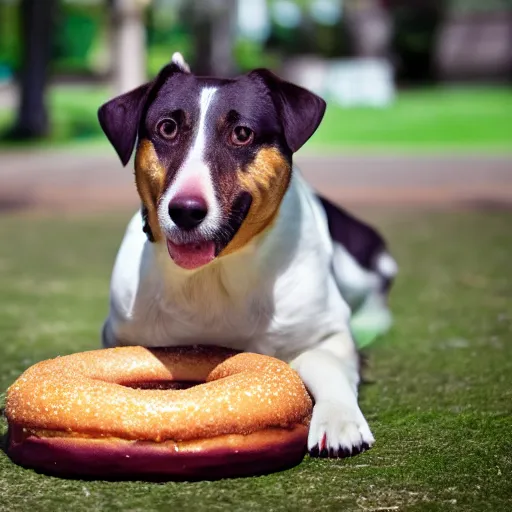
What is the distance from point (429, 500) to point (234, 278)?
121 cm

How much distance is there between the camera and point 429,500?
9.29 ft

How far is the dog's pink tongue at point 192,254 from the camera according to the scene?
11.1 feet

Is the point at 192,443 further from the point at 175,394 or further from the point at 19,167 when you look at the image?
the point at 19,167

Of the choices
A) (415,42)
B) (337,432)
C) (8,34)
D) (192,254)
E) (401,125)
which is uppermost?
(192,254)

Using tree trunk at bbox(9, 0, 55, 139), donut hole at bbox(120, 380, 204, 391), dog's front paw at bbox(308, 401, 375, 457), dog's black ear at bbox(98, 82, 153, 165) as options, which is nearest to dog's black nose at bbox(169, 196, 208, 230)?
dog's black ear at bbox(98, 82, 153, 165)

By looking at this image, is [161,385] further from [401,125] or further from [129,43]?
[129,43]

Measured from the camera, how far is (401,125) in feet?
65.4

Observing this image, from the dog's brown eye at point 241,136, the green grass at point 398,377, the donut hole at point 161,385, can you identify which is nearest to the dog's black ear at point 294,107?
the dog's brown eye at point 241,136

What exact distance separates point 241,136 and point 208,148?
0.15 meters

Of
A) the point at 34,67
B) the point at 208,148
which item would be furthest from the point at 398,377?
the point at 34,67

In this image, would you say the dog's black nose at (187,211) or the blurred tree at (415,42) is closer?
the dog's black nose at (187,211)

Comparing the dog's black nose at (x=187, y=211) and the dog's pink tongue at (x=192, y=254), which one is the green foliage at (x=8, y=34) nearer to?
the dog's pink tongue at (x=192, y=254)

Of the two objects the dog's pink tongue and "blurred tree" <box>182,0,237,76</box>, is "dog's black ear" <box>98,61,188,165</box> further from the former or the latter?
"blurred tree" <box>182,0,237,76</box>

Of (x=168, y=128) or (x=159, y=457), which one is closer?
(x=159, y=457)
